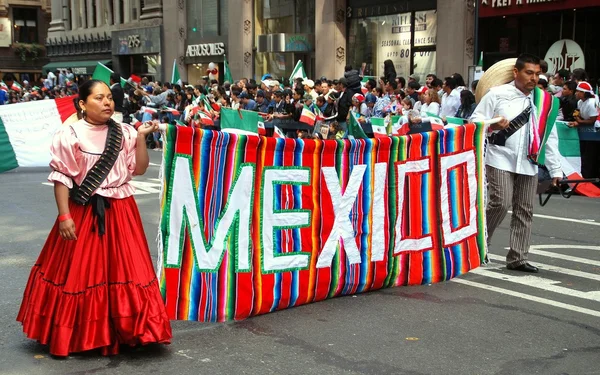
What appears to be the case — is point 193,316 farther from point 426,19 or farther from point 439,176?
point 426,19

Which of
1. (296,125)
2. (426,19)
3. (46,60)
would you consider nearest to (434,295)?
(296,125)

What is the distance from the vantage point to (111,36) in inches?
1795

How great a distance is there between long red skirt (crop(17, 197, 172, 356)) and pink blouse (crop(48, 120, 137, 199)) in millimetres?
119

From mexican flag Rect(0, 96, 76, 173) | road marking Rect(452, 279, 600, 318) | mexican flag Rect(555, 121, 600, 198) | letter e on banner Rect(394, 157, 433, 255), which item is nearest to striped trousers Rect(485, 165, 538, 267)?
road marking Rect(452, 279, 600, 318)

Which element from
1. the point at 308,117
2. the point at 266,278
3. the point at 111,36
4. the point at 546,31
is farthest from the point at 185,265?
the point at 111,36

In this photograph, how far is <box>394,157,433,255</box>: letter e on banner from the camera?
21.6 feet

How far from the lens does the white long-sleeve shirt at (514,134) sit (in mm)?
7316

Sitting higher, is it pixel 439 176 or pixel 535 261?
pixel 439 176

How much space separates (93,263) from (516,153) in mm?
3995

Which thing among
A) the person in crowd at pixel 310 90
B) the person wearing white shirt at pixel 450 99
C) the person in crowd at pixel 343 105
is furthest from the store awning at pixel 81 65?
the person wearing white shirt at pixel 450 99

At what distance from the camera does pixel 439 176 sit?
685 centimetres

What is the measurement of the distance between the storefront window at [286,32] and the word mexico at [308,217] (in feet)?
77.0

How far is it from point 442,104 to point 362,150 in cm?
953

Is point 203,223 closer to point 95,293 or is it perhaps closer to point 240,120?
point 95,293
